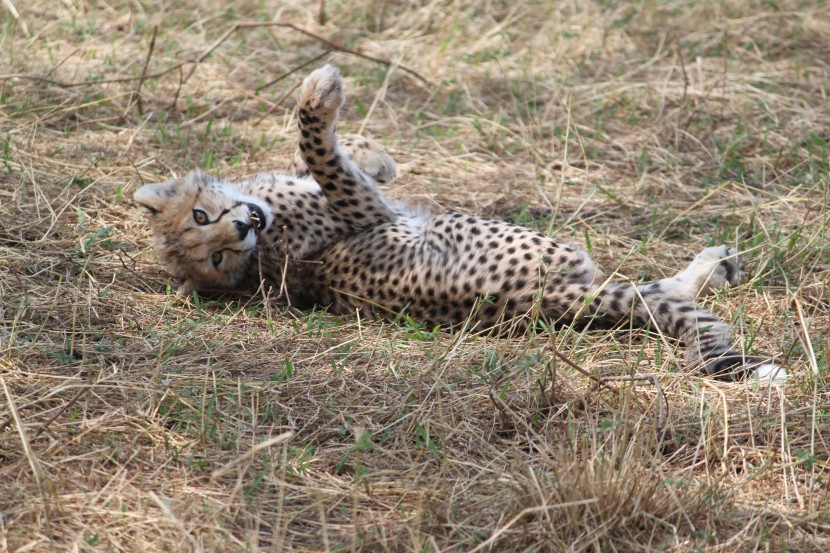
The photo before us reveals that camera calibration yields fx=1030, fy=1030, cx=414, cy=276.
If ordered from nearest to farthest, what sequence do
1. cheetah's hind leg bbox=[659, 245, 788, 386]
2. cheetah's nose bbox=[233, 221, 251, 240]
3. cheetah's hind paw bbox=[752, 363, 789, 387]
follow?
cheetah's hind paw bbox=[752, 363, 789, 387] < cheetah's hind leg bbox=[659, 245, 788, 386] < cheetah's nose bbox=[233, 221, 251, 240]

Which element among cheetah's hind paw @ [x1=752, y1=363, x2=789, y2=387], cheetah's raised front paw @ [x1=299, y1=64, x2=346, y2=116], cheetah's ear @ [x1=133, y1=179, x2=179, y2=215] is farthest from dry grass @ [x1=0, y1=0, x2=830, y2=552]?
cheetah's raised front paw @ [x1=299, y1=64, x2=346, y2=116]

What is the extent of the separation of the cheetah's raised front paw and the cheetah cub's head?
1.57 feet

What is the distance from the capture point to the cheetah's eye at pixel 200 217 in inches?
175

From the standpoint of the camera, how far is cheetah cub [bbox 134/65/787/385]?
3930 mm

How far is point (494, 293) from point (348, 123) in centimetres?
230

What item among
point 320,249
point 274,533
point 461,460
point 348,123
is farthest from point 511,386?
point 348,123

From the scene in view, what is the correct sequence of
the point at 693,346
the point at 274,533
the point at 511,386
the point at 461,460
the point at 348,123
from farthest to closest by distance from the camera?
the point at 348,123, the point at 693,346, the point at 511,386, the point at 461,460, the point at 274,533

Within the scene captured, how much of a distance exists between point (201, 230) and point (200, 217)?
7 centimetres

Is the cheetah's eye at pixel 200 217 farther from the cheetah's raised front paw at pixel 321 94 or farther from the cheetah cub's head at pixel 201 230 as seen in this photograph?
the cheetah's raised front paw at pixel 321 94

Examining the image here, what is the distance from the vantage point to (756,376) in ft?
11.7

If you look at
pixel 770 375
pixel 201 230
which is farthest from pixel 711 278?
pixel 201 230

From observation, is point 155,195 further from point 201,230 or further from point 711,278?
point 711,278

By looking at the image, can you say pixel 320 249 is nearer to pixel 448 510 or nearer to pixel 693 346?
pixel 693 346

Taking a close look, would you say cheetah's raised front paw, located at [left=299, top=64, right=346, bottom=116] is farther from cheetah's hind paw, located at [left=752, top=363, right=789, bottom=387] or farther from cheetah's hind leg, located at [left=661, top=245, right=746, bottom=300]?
cheetah's hind paw, located at [left=752, top=363, right=789, bottom=387]
